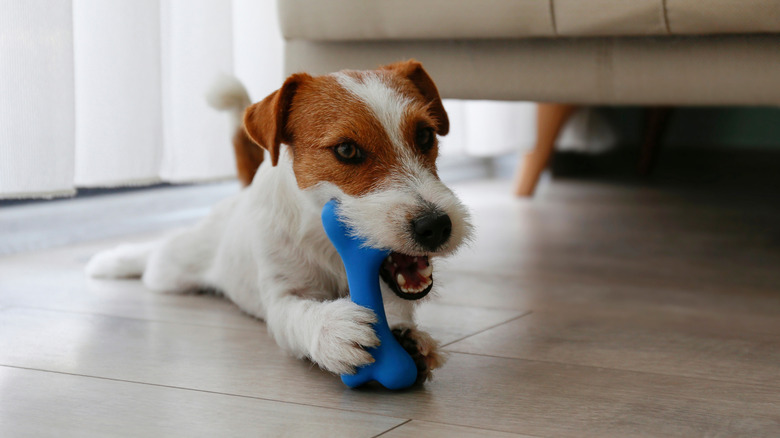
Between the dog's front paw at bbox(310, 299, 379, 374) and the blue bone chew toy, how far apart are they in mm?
13

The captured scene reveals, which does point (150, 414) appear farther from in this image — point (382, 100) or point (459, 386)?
point (382, 100)

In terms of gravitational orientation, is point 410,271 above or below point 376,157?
below

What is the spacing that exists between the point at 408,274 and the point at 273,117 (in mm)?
272

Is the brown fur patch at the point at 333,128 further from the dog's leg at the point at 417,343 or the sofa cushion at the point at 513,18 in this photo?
the sofa cushion at the point at 513,18

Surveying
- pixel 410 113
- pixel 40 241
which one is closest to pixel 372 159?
pixel 410 113

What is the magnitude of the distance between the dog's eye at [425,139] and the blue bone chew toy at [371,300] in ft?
0.46

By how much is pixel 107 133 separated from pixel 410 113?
3.15ft

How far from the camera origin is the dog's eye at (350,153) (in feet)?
3.47

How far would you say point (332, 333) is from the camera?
981mm

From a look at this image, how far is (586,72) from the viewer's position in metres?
1.57

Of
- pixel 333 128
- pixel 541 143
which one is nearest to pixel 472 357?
pixel 333 128

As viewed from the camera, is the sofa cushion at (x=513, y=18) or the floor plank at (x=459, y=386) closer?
the floor plank at (x=459, y=386)

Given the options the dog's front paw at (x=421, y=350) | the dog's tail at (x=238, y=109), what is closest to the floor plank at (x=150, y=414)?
the dog's front paw at (x=421, y=350)

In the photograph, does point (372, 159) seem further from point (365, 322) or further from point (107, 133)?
point (107, 133)
